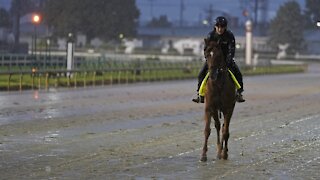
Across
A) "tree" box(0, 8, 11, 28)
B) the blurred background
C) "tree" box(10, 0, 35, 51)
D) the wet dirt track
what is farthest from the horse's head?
"tree" box(0, 8, 11, 28)

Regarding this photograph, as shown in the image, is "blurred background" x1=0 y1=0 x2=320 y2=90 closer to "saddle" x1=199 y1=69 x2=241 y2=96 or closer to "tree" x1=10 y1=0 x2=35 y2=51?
"tree" x1=10 y1=0 x2=35 y2=51

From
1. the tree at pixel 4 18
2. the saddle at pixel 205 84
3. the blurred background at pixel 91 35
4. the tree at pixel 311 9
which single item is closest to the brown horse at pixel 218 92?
the saddle at pixel 205 84

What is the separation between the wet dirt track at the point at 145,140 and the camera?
41.3 feet

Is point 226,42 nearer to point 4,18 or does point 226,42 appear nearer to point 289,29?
point 4,18

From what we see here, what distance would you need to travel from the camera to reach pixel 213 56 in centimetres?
1362

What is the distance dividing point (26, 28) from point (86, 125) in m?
59.4

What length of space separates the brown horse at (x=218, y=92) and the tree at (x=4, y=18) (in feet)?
181

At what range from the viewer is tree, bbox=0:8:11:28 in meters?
68.3

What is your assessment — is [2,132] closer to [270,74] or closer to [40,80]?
[40,80]

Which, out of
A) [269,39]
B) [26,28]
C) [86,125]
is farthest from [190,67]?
[269,39]

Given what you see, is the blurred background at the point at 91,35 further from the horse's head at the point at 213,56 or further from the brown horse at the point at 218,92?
the horse's head at the point at 213,56

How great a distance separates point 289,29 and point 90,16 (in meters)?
60.9

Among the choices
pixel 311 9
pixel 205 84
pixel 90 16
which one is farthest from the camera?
pixel 311 9

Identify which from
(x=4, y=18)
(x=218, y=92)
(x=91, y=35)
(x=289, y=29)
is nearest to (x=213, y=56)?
(x=218, y=92)
